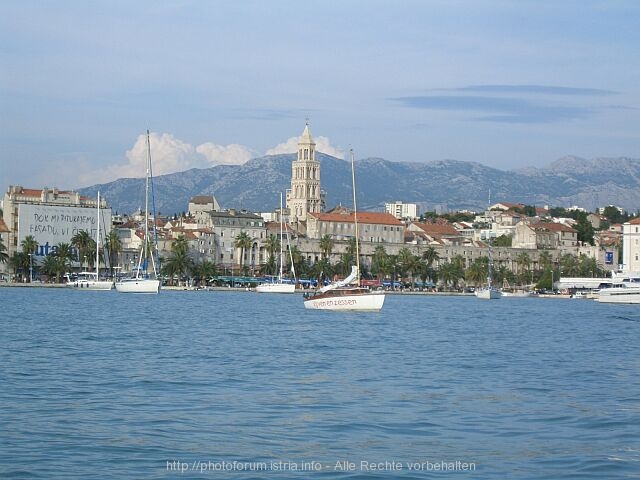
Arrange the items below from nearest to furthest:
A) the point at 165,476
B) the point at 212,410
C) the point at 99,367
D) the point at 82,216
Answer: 1. the point at 165,476
2. the point at 212,410
3. the point at 99,367
4. the point at 82,216

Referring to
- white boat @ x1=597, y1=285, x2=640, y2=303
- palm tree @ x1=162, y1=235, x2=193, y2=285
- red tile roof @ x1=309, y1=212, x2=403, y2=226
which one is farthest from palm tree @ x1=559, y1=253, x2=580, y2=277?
white boat @ x1=597, y1=285, x2=640, y2=303

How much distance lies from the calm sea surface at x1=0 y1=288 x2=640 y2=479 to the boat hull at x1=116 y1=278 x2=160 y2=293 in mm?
65594

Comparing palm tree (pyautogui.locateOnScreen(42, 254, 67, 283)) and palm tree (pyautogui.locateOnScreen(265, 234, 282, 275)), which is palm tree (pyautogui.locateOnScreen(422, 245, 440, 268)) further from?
palm tree (pyautogui.locateOnScreen(42, 254, 67, 283))

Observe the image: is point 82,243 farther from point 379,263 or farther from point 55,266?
point 379,263

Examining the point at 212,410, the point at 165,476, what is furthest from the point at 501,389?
the point at 165,476

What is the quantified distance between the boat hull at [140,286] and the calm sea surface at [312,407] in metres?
65.6

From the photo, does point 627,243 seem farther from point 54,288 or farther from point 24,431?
point 24,431

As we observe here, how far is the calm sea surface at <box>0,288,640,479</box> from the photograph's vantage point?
18594 millimetres

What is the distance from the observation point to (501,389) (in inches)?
1119

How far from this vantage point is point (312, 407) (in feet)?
80.2

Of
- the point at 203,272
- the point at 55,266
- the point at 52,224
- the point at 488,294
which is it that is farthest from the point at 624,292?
the point at 52,224

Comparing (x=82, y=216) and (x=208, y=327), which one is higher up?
(x=82, y=216)

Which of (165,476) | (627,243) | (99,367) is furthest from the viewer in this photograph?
(627,243)

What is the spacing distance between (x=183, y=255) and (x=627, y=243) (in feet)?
186
